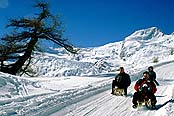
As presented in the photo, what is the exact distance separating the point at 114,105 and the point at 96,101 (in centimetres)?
121

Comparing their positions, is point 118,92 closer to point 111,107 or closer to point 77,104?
point 111,107

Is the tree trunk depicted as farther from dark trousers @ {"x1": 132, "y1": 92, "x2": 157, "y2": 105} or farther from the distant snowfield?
dark trousers @ {"x1": 132, "y1": 92, "x2": 157, "y2": 105}

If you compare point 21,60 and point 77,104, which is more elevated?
point 21,60

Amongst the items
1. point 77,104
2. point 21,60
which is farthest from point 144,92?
point 21,60

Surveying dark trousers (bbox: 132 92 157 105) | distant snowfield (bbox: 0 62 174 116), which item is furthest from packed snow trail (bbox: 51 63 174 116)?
dark trousers (bbox: 132 92 157 105)

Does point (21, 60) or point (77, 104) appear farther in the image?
point (21, 60)

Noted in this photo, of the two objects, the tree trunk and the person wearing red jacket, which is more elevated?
the tree trunk

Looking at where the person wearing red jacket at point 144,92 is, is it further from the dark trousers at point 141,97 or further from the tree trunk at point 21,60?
the tree trunk at point 21,60

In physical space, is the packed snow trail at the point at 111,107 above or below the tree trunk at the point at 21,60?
below

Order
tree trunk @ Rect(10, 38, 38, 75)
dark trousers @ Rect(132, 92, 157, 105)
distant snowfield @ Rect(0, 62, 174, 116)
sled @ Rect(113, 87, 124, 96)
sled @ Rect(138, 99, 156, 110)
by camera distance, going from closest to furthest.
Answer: distant snowfield @ Rect(0, 62, 174, 116), sled @ Rect(138, 99, 156, 110), dark trousers @ Rect(132, 92, 157, 105), sled @ Rect(113, 87, 124, 96), tree trunk @ Rect(10, 38, 38, 75)

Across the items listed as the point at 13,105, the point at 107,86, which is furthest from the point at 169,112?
the point at 107,86

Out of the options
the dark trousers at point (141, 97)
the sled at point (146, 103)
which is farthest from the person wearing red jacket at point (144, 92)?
the sled at point (146, 103)

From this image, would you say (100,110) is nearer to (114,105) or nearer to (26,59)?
(114,105)

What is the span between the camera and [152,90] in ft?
50.7
